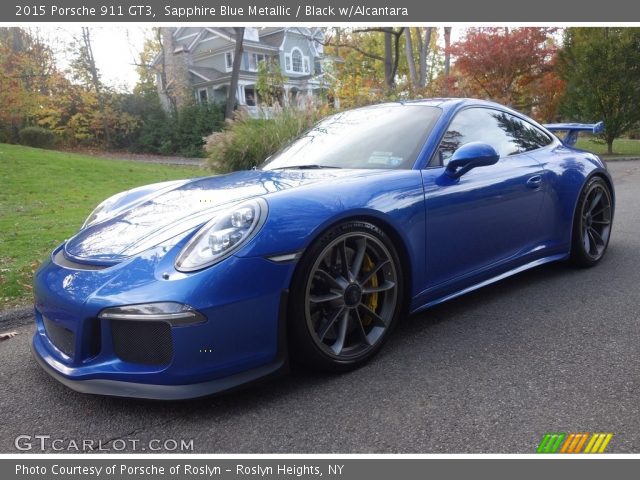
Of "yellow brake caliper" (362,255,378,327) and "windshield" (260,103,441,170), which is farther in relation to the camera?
"windshield" (260,103,441,170)

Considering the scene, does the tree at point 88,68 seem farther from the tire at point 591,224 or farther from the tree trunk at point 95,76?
the tire at point 591,224

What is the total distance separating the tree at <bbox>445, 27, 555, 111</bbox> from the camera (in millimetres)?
18641

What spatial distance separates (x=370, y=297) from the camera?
275 centimetres

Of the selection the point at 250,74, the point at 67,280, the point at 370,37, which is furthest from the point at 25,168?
the point at 250,74

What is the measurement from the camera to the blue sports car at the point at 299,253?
7.04 ft

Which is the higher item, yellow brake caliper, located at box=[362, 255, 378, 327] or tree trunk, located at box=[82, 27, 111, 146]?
tree trunk, located at box=[82, 27, 111, 146]

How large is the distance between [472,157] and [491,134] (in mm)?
808

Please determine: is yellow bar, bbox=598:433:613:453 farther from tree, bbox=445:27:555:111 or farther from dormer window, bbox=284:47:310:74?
dormer window, bbox=284:47:310:74

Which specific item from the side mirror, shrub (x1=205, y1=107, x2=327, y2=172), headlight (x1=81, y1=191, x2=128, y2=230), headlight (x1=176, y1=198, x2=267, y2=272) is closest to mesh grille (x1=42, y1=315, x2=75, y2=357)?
headlight (x1=176, y1=198, x2=267, y2=272)

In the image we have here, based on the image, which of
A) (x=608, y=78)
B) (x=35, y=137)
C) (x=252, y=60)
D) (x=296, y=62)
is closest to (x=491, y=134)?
(x=608, y=78)

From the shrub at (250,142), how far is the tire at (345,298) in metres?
5.71

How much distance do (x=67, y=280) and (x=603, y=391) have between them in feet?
7.75

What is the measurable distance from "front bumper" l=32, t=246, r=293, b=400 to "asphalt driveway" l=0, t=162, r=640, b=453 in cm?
17

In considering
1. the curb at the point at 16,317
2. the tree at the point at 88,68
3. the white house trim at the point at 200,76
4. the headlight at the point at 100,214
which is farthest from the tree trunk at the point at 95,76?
the headlight at the point at 100,214
